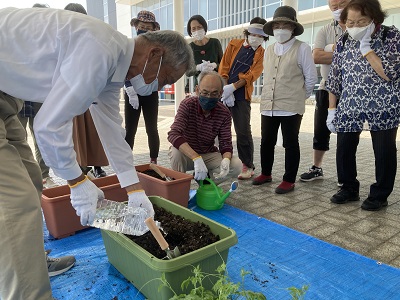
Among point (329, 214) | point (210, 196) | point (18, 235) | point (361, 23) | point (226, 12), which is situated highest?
point (226, 12)

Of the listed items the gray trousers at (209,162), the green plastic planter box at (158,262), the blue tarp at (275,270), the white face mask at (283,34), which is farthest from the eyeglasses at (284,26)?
the green plastic planter box at (158,262)

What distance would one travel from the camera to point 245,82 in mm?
3279

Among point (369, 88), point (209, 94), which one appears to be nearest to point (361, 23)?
point (369, 88)

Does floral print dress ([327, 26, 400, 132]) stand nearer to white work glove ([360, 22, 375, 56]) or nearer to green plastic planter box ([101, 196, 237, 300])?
white work glove ([360, 22, 375, 56])

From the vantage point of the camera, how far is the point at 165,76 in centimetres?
140

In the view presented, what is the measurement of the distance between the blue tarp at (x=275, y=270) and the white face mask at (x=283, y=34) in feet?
5.46

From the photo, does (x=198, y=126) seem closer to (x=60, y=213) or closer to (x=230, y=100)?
(x=230, y=100)

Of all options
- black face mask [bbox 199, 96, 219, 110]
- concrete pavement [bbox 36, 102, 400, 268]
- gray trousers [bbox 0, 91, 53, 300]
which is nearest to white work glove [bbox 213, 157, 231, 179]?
concrete pavement [bbox 36, 102, 400, 268]

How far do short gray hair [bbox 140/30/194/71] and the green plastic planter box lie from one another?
0.77 metres

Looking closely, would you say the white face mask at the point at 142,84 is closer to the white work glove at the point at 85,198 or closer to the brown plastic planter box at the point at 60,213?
the white work glove at the point at 85,198

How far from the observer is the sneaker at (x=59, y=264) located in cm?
166

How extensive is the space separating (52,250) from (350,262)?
1.70m

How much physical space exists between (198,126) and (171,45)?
4.80 ft

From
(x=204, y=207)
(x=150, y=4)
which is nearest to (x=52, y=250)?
(x=204, y=207)
